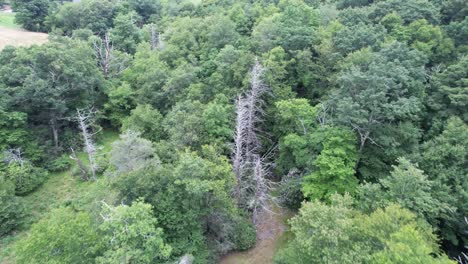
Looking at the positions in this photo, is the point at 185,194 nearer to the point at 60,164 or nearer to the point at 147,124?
the point at 147,124

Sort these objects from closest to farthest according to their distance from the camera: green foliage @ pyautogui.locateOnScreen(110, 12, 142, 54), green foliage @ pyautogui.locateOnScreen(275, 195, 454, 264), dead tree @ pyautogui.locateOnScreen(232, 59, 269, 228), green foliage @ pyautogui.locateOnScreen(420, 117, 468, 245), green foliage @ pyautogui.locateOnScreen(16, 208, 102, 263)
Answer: green foliage @ pyautogui.locateOnScreen(275, 195, 454, 264) < green foliage @ pyautogui.locateOnScreen(16, 208, 102, 263) < green foliage @ pyautogui.locateOnScreen(420, 117, 468, 245) < dead tree @ pyautogui.locateOnScreen(232, 59, 269, 228) < green foliage @ pyautogui.locateOnScreen(110, 12, 142, 54)

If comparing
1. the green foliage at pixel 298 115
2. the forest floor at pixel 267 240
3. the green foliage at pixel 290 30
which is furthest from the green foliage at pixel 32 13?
the forest floor at pixel 267 240

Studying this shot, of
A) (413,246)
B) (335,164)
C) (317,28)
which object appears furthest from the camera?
(317,28)

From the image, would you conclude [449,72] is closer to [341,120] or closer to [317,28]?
[341,120]

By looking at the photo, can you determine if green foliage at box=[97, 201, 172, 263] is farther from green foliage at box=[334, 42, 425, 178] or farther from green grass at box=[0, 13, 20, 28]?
green grass at box=[0, 13, 20, 28]

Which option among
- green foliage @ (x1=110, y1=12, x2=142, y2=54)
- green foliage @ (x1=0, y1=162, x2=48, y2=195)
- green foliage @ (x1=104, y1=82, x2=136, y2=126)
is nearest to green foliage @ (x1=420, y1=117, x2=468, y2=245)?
green foliage @ (x1=104, y1=82, x2=136, y2=126)

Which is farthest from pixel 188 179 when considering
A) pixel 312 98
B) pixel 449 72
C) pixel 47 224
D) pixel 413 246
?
pixel 449 72
